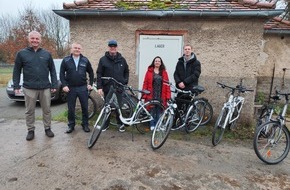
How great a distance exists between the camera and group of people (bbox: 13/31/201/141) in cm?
440

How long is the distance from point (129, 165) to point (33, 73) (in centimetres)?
246

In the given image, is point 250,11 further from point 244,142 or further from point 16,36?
point 16,36

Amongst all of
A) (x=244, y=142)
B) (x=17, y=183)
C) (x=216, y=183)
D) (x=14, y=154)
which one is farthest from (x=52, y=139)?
(x=244, y=142)

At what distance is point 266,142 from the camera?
4.10m

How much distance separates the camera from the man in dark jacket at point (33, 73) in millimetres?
4344

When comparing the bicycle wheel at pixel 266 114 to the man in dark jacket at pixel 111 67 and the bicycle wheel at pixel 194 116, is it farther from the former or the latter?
the man in dark jacket at pixel 111 67

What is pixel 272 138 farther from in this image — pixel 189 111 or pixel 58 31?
pixel 58 31

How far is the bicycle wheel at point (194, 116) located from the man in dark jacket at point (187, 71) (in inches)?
18.7

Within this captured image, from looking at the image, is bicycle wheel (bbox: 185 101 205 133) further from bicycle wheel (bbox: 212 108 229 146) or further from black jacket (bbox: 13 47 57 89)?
black jacket (bbox: 13 47 57 89)

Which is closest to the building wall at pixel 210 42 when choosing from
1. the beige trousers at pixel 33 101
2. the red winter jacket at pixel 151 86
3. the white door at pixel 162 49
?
the white door at pixel 162 49

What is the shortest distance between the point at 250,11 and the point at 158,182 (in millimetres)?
4263

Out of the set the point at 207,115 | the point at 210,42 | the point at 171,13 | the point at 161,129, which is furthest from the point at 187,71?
the point at 161,129

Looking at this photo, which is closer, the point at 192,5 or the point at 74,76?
the point at 74,76

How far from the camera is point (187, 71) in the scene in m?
5.25
